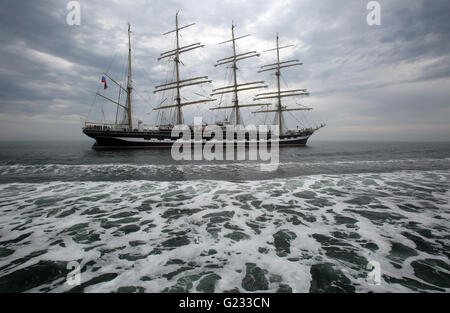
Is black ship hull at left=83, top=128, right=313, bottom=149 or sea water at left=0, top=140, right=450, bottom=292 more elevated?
black ship hull at left=83, top=128, right=313, bottom=149

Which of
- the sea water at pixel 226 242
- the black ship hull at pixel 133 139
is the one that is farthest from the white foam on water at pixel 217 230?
the black ship hull at pixel 133 139

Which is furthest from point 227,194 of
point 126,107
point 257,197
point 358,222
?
point 126,107

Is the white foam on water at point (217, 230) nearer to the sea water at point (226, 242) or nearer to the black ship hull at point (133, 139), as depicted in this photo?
the sea water at point (226, 242)

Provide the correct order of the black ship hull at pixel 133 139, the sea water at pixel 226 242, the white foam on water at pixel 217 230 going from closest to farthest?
the sea water at pixel 226 242 < the white foam on water at pixel 217 230 < the black ship hull at pixel 133 139

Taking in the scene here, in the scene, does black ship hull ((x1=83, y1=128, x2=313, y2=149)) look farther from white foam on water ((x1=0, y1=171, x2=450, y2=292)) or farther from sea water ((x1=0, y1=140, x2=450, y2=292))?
sea water ((x1=0, y1=140, x2=450, y2=292))

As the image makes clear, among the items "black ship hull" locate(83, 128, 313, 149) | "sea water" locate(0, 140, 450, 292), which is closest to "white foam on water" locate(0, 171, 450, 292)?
"sea water" locate(0, 140, 450, 292)


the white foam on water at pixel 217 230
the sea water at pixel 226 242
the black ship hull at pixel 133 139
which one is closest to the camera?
the sea water at pixel 226 242

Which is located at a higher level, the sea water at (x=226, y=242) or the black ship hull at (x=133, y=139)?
the black ship hull at (x=133, y=139)

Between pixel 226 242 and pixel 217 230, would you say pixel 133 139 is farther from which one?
pixel 226 242

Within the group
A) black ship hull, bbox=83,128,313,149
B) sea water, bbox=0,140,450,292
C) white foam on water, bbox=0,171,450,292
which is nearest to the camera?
sea water, bbox=0,140,450,292

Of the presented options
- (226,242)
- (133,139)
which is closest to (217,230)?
(226,242)

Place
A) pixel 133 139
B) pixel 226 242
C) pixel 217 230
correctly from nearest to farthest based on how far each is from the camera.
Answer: pixel 226 242
pixel 217 230
pixel 133 139

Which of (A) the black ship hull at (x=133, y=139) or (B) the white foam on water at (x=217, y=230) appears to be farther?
(A) the black ship hull at (x=133, y=139)
